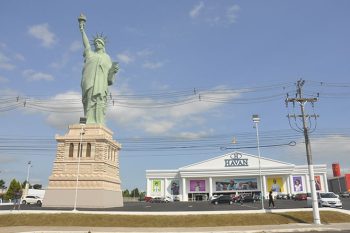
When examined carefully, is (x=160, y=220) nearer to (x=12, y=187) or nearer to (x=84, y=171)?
(x=84, y=171)

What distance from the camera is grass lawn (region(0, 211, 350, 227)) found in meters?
26.5

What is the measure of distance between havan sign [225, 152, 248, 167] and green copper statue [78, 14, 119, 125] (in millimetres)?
49563

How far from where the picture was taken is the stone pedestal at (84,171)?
37094mm

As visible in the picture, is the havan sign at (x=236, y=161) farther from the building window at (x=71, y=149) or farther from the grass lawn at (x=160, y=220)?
the grass lawn at (x=160, y=220)

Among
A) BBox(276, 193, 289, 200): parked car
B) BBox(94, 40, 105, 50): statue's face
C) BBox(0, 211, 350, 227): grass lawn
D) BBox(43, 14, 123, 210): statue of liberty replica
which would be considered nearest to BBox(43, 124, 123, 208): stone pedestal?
BBox(43, 14, 123, 210): statue of liberty replica

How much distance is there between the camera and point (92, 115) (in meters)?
41.8

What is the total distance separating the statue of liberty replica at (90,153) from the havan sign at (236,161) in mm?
46744

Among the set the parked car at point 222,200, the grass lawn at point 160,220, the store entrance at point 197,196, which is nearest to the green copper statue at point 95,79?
the grass lawn at point 160,220

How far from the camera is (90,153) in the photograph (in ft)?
128

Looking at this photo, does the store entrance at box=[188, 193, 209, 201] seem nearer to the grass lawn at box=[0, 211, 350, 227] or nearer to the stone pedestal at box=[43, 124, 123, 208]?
the stone pedestal at box=[43, 124, 123, 208]

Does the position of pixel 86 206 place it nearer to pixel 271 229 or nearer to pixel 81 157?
pixel 81 157

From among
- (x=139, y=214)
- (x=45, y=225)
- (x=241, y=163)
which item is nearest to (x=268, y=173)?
(x=241, y=163)

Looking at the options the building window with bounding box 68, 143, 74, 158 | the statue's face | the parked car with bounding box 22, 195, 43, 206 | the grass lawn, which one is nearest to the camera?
the grass lawn

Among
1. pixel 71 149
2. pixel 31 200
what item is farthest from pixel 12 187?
pixel 71 149
